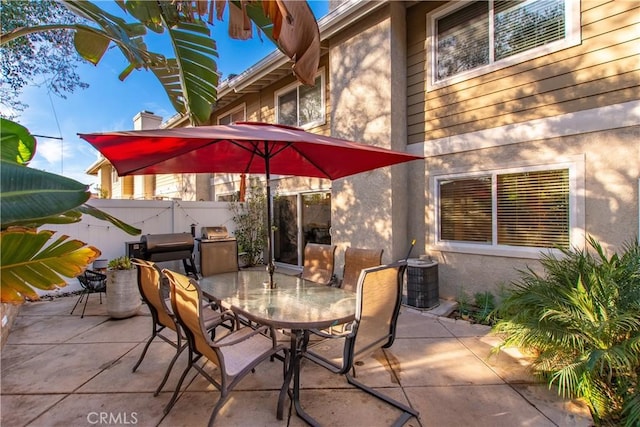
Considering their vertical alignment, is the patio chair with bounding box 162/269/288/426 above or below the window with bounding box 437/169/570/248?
below

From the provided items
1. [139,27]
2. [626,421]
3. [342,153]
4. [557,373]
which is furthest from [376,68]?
[626,421]

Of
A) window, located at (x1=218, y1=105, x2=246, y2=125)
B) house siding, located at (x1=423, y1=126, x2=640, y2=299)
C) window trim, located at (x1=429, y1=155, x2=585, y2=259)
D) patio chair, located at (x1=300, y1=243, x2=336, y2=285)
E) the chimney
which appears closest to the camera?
house siding, located at (x1=423, y1=126, x2=640, y2=299)

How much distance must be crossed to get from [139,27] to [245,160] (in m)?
2.08

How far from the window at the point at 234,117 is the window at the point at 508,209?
308 inches

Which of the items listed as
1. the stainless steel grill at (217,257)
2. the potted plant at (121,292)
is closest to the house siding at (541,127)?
the stainless steel grill at (217,257)

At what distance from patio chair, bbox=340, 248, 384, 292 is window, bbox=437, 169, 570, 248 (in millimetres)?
2486

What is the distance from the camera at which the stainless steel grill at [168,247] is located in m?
6.93

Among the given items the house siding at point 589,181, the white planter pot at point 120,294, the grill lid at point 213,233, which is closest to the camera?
the house siding at point 589,181

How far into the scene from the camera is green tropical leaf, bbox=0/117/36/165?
5.51 feet

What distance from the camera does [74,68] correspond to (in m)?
6.97

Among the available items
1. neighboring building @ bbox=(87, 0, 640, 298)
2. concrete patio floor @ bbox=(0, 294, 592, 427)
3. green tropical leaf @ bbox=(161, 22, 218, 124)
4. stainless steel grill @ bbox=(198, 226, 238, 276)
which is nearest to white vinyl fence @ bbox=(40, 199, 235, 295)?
concrete patio floor @ bbox=(0, 294, 592, 427)

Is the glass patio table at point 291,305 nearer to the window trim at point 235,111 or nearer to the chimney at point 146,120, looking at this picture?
the window trim at point 235,111

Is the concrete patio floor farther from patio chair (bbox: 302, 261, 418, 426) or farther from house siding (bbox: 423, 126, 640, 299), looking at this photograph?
house siding (bbox: 423, 126, 640, 299)

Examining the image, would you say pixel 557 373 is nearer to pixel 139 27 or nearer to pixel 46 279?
pixel 46 279
